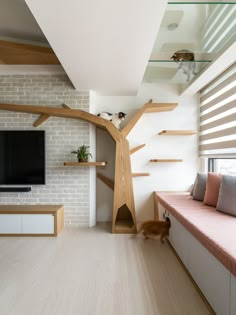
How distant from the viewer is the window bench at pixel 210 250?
60.3 inches

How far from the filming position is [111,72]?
3137mm

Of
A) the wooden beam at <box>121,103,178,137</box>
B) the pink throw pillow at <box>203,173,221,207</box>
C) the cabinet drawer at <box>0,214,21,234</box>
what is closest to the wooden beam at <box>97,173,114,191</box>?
the wooden beam at <box>121,103,178,137</box>

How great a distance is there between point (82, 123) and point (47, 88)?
791 millimetres

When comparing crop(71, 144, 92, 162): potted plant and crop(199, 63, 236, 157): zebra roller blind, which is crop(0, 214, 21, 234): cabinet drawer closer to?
crop(71, 144, 92, 162): potted plant

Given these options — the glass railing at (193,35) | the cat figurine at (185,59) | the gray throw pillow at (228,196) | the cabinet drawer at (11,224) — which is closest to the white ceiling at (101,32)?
the glass railing at (193,35)

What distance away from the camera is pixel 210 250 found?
5.70 ft

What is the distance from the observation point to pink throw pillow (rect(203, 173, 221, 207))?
2898mm

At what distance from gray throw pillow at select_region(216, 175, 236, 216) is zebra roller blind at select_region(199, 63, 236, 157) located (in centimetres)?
60

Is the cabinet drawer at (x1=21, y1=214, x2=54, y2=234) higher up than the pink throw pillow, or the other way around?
the pink throw pillow

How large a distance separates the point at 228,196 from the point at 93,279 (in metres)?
1.56

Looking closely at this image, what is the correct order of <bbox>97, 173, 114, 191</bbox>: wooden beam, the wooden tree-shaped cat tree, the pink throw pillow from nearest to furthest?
the pink throw pillow
the wooden tree-shaped cat tree
<bbox>97, 173, 114, 191</bbox>: wooden beam

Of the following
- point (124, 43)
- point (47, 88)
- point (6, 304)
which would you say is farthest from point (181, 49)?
point (6, 304)

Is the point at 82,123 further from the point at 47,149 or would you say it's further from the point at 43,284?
the point at 43,284

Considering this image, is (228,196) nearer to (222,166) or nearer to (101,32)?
(222,166)
